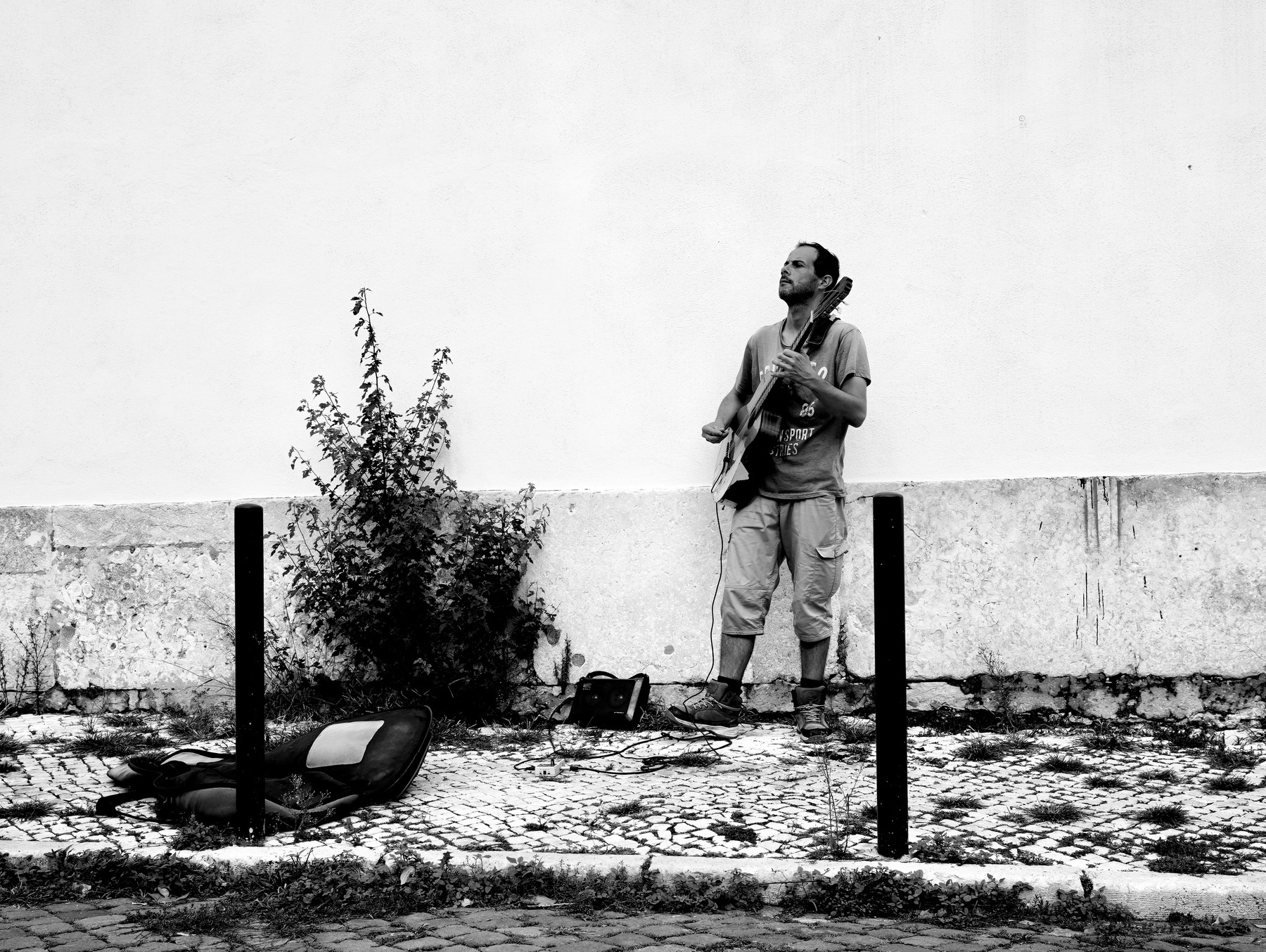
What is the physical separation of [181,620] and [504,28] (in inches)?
130

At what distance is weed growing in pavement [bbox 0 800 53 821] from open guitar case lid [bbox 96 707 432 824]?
211mm

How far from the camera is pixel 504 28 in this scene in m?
6.00

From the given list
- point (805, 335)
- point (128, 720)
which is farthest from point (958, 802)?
point (128, 720)

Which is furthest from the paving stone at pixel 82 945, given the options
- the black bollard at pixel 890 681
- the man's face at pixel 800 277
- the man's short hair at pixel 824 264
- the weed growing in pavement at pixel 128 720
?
the man's short hair at pixel 824 264

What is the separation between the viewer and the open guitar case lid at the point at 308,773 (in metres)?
4.01

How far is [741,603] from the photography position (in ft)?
17.7

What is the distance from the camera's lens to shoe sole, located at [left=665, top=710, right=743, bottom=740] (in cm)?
531

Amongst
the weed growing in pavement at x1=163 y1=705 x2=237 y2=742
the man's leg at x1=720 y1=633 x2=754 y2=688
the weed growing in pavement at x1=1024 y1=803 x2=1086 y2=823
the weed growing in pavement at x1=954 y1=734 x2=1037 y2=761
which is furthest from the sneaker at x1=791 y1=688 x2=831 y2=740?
the weed growing in pavement at x1=163 y1=705 x2=237 y2=742

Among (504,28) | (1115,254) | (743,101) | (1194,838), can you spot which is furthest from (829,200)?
(1194,838)

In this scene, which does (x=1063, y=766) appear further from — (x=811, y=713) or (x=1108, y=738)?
(x=811, y=713)

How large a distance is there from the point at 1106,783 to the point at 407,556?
123 inches

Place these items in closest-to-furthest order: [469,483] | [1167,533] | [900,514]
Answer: [900,514] < [1167,533] < [469,483]

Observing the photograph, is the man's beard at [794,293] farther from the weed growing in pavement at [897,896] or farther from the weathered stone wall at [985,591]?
the weed growing in pavement at [897,896]

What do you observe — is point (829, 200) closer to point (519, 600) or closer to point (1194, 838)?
point (519, 600)
